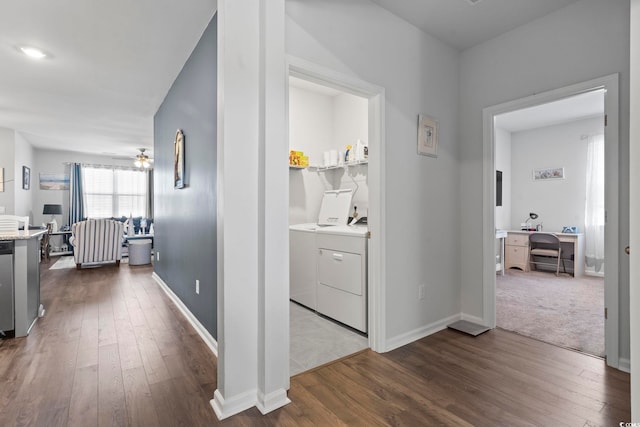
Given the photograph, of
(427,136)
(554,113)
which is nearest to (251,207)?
(427,136)

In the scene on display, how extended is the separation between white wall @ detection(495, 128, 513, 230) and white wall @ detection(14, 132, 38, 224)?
30.4 ft

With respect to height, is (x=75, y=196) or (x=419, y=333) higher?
(x=75, y=196)

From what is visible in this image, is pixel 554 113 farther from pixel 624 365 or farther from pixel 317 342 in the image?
pixel 317 342

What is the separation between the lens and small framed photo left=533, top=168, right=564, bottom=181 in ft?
18.9

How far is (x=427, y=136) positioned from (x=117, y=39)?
2919 mm

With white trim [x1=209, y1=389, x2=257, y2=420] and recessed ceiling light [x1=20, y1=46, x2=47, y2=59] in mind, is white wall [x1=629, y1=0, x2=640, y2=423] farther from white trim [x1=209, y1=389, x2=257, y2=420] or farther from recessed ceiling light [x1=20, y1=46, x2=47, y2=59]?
recessed ceiling light [x1=20, y1=46, x2=47, y2=59]

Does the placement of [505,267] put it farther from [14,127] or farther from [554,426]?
[14,127]

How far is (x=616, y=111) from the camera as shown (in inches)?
85.5

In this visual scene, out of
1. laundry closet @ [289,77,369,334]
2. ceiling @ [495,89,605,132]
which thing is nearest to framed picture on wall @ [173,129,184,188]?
laundry closet @ [289,77,369,334]

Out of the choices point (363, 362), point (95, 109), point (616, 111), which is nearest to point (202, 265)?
Answer: point (363, 362)

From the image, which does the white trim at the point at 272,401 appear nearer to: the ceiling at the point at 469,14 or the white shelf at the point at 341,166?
the white shelf at the point at 341,166

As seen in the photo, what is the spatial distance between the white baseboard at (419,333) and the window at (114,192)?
8326mm

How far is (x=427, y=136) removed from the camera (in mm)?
2797

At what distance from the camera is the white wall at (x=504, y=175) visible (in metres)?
6.13
